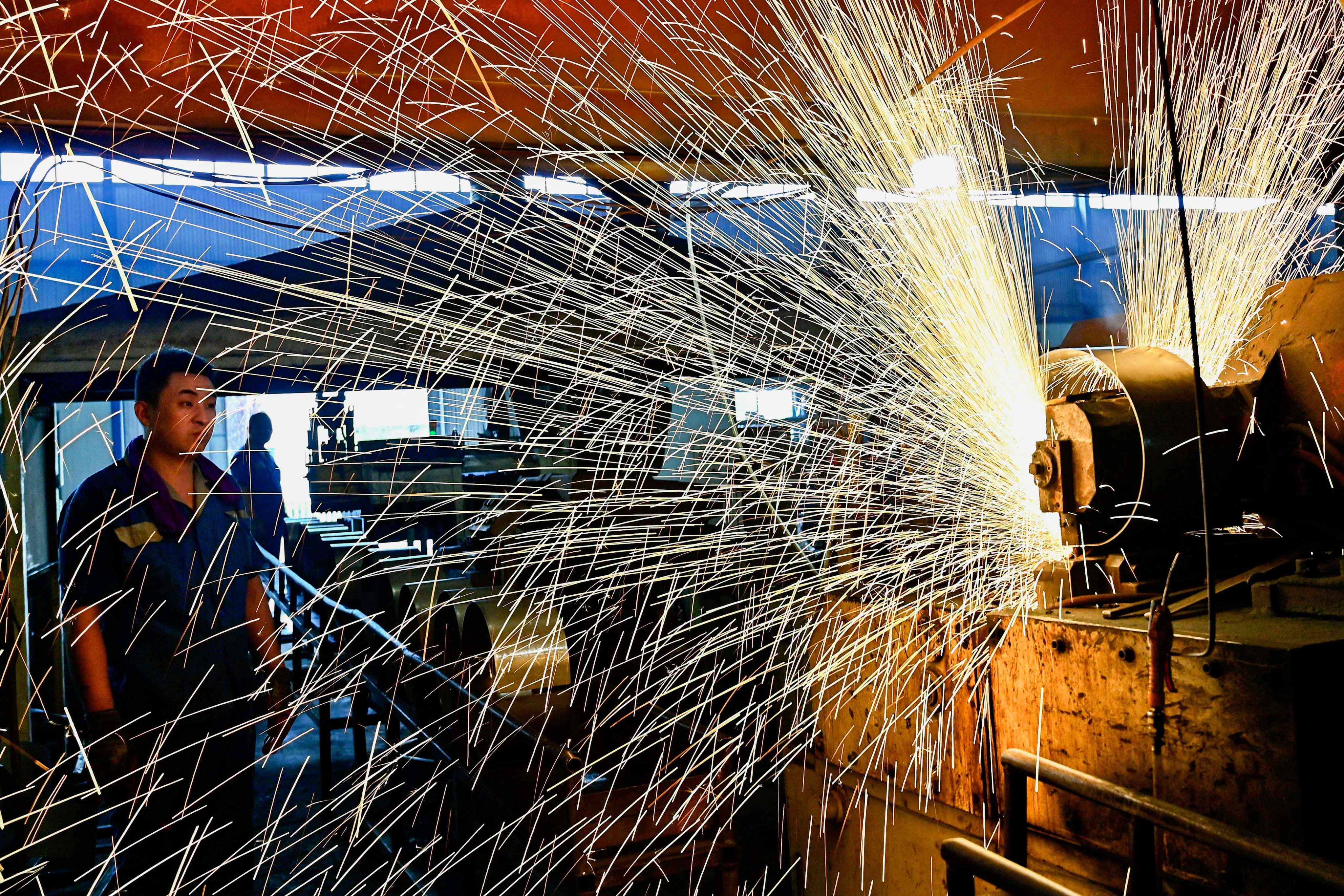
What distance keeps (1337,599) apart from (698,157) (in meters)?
2.15

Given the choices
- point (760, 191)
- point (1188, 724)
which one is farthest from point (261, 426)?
point (1188, 724)

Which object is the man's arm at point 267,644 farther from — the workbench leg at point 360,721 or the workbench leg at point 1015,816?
the workbench leg at point 1015,816

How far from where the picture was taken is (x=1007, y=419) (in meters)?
2.62

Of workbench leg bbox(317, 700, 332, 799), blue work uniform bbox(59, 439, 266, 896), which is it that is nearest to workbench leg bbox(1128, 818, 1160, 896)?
blue work uniform bbox(59, 439, 266, 896)

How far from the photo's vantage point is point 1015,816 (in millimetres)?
1852

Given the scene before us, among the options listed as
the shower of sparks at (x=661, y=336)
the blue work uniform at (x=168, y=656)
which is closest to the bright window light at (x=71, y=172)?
the shower of sparks at (x=661, y=336)

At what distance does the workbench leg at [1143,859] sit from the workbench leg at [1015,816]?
0.81 feet

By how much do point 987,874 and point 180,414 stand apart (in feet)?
9.37

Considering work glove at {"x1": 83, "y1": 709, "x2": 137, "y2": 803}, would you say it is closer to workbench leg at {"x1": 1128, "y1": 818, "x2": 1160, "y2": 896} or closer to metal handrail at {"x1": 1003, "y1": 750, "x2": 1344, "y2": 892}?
metal handrail at {"x1": 1003, "y1": 750, "x2": 1344, "y2": 892}

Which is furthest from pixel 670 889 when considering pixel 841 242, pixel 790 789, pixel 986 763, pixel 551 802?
pixel 841 242

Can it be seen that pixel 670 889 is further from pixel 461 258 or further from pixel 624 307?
pixel 461 258

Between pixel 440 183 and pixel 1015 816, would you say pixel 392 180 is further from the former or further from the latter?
pixel 1015 816

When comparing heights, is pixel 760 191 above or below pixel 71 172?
below

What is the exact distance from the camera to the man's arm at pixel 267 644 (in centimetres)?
332
